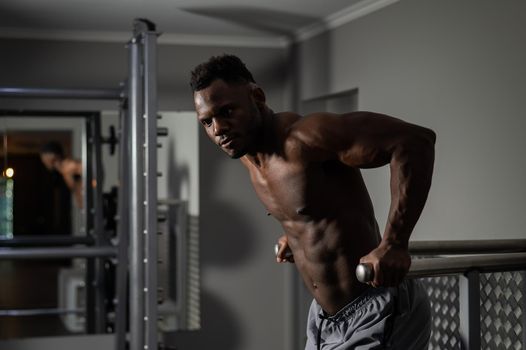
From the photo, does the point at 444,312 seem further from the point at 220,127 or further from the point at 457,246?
the point at 220,127

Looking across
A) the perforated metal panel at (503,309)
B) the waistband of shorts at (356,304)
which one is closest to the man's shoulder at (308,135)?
the waistband of shorts at (356,304)

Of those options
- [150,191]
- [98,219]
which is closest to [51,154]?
[98,219]

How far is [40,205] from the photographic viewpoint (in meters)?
5.05

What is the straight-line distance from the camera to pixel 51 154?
506cm

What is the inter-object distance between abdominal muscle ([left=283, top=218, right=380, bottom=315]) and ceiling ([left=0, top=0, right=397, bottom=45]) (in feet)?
7.94

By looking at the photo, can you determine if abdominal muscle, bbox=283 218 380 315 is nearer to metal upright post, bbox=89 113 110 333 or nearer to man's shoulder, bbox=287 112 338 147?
man's shoulder, bbox=287 112 338 147

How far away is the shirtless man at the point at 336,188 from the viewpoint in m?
1.79

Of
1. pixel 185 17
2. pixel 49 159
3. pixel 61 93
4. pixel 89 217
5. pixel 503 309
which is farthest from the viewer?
pixel 49 159

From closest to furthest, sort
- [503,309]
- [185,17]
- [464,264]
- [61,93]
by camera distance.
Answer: [464,264], [503,309], [61,93], [185,17]

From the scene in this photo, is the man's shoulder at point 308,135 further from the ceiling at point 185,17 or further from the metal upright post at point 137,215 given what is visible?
the ceiling at point 185,17

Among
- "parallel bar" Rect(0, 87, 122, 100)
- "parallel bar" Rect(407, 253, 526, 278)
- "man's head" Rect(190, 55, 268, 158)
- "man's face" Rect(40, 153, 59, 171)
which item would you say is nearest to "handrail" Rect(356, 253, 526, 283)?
"parallel bar" Rect(407, 253, 526, 278)

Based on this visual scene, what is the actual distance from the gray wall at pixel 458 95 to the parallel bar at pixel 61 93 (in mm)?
1348

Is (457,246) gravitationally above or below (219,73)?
below

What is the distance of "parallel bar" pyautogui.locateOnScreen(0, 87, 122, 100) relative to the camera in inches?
162
